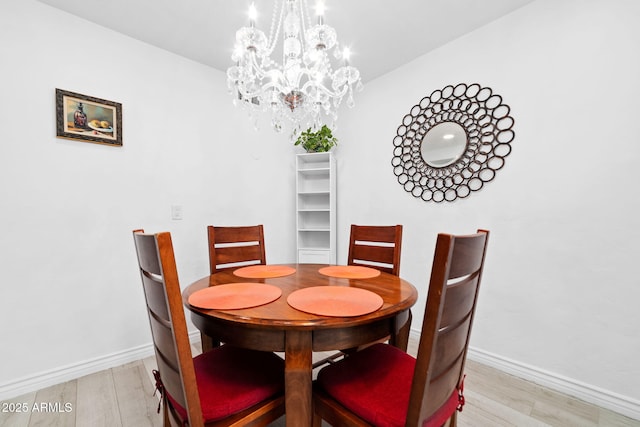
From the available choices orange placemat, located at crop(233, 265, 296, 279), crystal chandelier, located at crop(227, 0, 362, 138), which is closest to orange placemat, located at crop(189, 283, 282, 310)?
orange placemat, located at crop(233, 265, 296, 279)

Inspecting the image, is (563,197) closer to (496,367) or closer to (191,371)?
(496,367)

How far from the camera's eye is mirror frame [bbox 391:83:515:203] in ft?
6.32

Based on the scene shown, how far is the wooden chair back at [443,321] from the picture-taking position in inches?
25.7

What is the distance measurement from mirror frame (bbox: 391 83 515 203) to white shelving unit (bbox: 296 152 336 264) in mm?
818

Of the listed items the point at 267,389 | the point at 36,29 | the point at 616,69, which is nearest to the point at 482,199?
the point at 616,69

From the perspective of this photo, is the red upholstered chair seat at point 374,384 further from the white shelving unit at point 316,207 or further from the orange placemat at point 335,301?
the white shelving unit at point 316,207

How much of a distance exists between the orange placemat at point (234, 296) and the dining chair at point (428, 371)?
0.38 m

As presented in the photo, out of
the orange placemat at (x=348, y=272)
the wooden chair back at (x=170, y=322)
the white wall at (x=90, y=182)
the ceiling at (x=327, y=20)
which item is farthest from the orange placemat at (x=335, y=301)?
the ceiling at (x=327, y=20)

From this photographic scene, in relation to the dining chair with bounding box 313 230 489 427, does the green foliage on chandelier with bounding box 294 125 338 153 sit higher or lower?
higher

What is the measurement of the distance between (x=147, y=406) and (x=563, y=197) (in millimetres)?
2848

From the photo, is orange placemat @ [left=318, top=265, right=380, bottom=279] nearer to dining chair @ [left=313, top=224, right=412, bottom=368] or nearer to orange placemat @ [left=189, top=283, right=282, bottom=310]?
dining chair @ [left=313, top=224, right=412, bottom=368]

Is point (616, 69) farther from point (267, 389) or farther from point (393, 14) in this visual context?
point (267, 389)

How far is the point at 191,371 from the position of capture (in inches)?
29.5

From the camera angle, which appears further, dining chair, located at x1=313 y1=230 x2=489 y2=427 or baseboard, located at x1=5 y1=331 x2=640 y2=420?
baseboard, located at x1=5 y1=331 x2=640 y2=420
